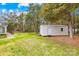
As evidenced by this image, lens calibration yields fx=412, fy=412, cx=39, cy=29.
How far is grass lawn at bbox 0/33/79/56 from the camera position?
10.8 ft

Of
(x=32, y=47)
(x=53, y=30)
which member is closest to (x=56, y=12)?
(x=53, y=30)

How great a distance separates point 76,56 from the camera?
3.28 metres

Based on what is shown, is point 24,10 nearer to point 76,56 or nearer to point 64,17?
point 64,17

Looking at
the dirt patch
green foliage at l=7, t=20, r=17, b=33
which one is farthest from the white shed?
green foliage at l=7, t=20, r=17, b=33

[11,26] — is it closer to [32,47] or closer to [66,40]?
[32,47]

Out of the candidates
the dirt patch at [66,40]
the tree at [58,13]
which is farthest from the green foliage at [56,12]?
the dirt patch at [66,40]

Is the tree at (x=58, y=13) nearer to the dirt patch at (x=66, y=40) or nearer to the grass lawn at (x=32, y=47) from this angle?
the dirt patch at (x=66, y=40)

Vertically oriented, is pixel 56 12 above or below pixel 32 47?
above

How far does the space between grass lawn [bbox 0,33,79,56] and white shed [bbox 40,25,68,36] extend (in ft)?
0.19

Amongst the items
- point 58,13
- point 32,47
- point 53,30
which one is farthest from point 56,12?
point 32,47

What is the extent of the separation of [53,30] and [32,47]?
22cm

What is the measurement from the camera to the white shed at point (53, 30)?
10.8ft

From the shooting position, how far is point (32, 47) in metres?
3.29

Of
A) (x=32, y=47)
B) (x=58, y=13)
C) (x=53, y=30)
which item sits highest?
(x=58, y=13)
